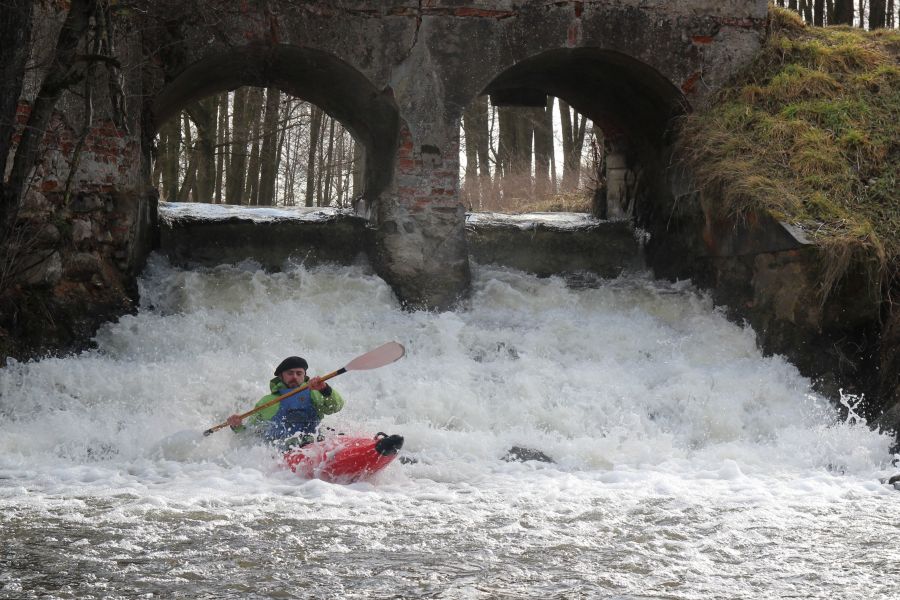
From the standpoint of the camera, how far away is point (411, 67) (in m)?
9.80

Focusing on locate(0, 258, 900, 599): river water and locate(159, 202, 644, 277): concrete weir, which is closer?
locate(0, 258, 900, 599): river water

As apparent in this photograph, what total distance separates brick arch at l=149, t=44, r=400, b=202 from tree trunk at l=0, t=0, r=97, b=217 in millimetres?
2888

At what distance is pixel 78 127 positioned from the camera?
842cm

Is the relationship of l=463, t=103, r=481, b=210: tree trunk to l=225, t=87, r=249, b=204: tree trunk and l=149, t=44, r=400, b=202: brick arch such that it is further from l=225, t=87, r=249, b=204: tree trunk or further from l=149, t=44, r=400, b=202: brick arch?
l=149, t=44, r=400, b=202: brick arch

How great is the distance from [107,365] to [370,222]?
3456 millimetres

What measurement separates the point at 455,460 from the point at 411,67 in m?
4.57

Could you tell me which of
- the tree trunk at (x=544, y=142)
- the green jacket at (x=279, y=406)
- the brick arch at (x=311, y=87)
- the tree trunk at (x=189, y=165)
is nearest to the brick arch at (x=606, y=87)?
the brick arch at (x=311, y=87)

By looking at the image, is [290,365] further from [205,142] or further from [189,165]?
[189,165]

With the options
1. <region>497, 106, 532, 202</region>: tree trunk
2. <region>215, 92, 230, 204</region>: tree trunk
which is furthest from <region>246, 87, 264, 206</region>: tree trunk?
<region>497, 106, 532, 202</region>: tree trunk

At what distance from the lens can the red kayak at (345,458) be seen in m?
5.90

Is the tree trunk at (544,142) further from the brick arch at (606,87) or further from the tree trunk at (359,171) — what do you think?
the brick arch at (606,87)

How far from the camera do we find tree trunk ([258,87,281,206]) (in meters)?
16.7

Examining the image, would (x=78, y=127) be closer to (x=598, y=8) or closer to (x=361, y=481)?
(x=361, y=481)

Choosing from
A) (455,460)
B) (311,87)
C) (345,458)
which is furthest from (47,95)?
(311,87)
